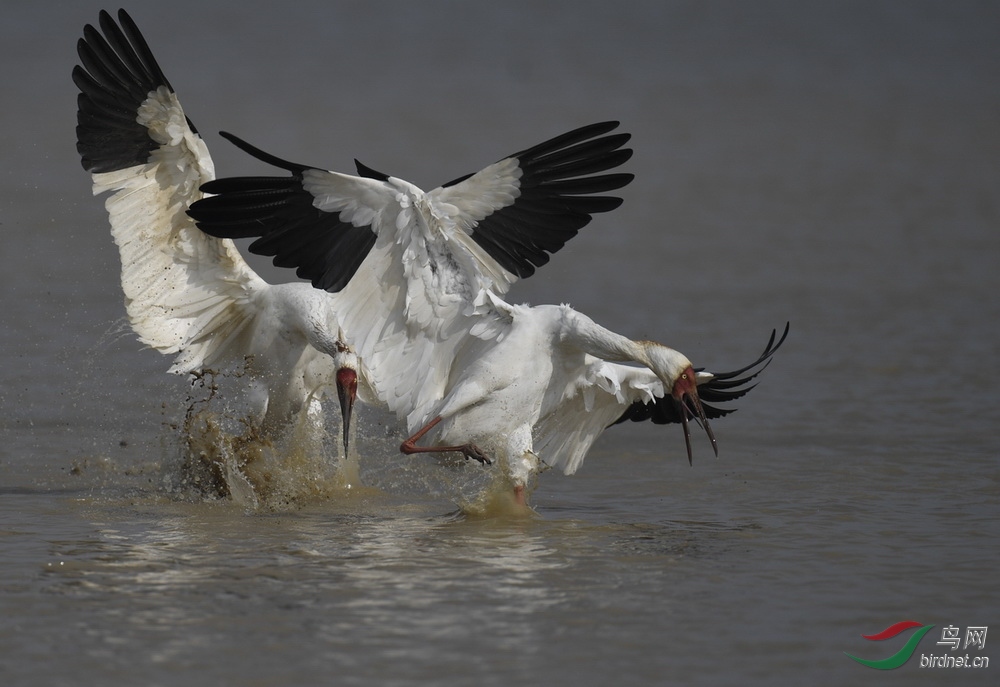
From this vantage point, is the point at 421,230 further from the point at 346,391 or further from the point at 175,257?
the point at 175,257

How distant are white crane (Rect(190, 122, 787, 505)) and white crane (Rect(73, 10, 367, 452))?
0.54 meters

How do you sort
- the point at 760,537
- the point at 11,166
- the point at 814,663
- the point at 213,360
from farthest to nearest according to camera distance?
the point at 11,166 → the point at 213,360 → the point at 760,537 → the point at 814,663

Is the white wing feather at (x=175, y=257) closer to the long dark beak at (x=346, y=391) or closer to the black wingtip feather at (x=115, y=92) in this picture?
the black wingtip feather at (x=115, y=92)

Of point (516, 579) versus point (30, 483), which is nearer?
point (516, 579)

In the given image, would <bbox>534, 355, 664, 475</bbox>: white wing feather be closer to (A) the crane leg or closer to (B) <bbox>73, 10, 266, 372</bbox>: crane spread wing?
(A) the crane leg

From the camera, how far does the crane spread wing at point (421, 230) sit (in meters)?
7.51

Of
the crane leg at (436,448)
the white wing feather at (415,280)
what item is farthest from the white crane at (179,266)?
the crane leg at (436,448)

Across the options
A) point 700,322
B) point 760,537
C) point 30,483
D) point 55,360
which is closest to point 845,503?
point 760,537

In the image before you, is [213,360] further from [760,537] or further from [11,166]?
[11,166]

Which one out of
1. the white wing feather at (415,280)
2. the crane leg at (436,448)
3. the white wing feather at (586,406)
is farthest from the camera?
the white wing feather at (586,406)

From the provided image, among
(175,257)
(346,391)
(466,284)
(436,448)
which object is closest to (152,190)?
(175,257)

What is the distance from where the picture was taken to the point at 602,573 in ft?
22.1

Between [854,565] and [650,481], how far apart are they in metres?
2.48

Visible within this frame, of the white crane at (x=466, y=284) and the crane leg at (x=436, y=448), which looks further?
the crane leg at (x=436, y=448)
